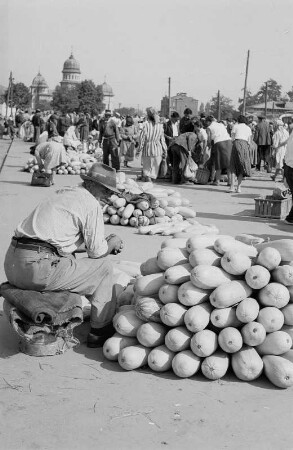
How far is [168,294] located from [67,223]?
94 cm

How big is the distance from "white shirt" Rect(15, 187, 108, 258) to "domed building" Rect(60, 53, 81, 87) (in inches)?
6440

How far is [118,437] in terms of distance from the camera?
3.77m

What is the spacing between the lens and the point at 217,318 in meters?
4.73

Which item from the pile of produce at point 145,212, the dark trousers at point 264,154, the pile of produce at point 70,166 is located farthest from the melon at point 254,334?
the dark trousers at point 264,154

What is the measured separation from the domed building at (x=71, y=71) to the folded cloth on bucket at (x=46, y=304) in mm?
163759

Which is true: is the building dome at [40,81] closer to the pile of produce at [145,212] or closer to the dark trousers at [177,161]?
the dark trousers at [177,161]

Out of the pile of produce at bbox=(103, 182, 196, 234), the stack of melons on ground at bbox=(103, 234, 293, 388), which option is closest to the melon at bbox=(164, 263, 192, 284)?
the stack of melons on ground at bbox=(103, 234, 293, 388)

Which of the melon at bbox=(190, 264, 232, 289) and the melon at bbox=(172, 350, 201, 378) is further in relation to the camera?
the melon at bbox=(190, 264, 232, 289)

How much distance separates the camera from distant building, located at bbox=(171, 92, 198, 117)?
2306 inches

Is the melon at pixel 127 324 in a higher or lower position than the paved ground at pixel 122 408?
higher

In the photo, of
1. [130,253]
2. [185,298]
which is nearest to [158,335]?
[185,298]

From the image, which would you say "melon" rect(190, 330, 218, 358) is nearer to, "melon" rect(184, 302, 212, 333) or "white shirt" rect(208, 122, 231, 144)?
"melon" rect(184, 302, 212, 333)

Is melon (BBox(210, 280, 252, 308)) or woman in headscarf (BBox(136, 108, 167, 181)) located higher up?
woman in headscarf (BBox(136, 108, 167, 181))

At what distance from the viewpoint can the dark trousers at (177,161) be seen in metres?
16.6
